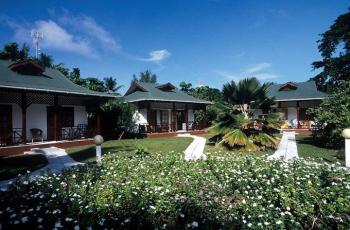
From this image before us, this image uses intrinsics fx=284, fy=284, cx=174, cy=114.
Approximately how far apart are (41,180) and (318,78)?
32.6 meters

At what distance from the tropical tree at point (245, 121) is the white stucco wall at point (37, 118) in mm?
10787

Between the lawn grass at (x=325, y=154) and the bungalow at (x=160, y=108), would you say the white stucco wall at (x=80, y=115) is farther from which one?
the lawn grass at (x=325, y=154)

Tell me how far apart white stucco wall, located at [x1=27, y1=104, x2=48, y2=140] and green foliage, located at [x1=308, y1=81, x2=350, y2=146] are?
604 inches

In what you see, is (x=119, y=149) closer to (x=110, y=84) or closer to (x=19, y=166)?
(x=19, y=166)

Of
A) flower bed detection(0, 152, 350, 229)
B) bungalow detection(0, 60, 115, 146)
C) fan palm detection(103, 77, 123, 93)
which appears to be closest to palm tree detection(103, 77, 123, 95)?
fan palm detection(103, 77, 123, 93)

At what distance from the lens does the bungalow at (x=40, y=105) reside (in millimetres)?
14834

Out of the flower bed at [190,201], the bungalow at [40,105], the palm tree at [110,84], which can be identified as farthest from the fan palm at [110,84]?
the flower bed at [190,201]

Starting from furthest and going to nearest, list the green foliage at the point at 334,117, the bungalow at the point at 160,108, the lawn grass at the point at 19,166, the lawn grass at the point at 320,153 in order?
the bungalow at the point at 160,108
the green foliage at the point at 334,117
the lawn grass at the point at 320,153
the lawn grass at the point at 19,166

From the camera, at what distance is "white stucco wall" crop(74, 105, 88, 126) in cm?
1936

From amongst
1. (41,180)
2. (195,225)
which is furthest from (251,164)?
(41,180)

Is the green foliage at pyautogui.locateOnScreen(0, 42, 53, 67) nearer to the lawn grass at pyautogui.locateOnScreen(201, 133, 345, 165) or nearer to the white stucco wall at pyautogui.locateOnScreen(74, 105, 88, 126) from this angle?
the white stucco wall at pyautogui.locateOnScreen(74, 105, 88, 126)

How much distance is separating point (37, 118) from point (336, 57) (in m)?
29.9

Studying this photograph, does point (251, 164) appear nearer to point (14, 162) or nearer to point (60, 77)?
point (14, 162)

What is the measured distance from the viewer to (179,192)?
5281mm
